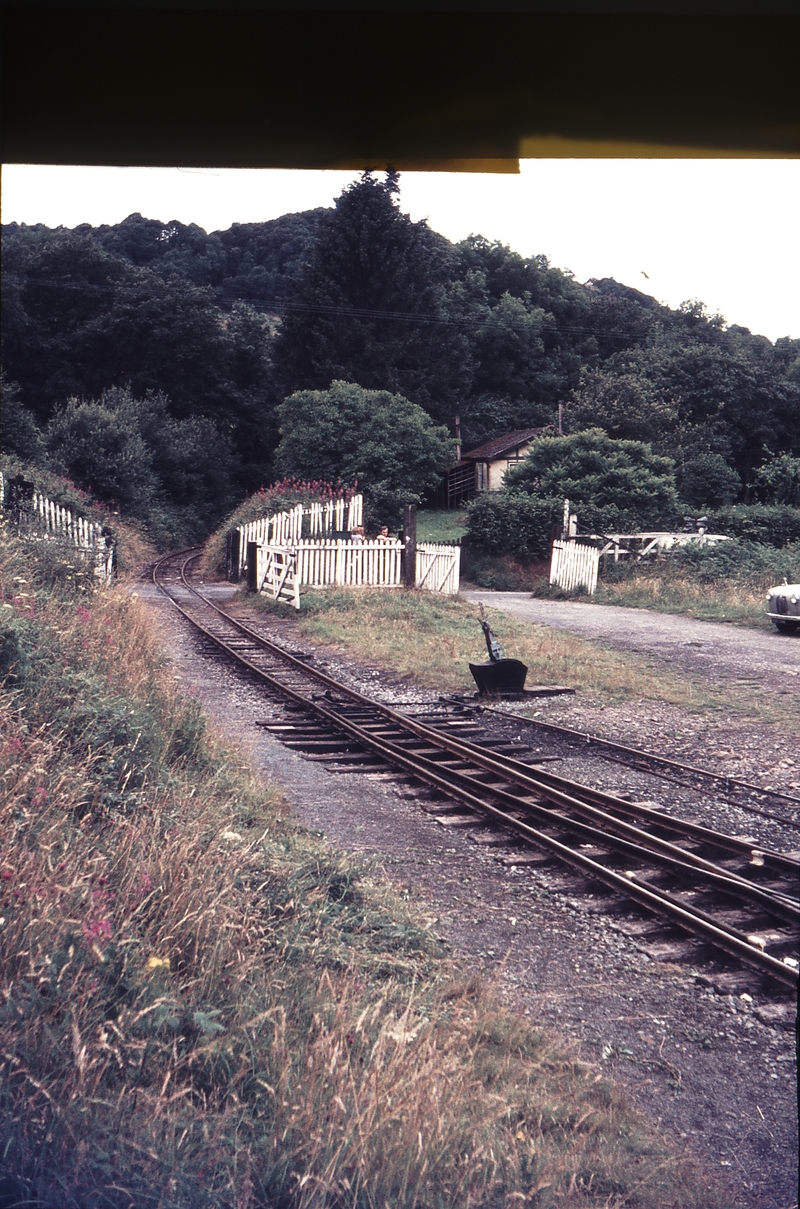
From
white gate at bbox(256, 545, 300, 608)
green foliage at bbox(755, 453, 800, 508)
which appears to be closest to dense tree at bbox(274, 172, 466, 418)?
green foliage at bbox(755, 453, 800, 508)

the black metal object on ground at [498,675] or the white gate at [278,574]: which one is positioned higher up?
the white gate at [278,574]

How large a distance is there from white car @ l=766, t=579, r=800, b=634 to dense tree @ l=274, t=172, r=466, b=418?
685cm

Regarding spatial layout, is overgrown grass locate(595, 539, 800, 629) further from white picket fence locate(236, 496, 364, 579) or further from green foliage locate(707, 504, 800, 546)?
white picket fence locate(236, 496, 364, 579)

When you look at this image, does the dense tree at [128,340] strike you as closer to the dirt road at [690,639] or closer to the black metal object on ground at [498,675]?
the black metal object on ground at [498,675]

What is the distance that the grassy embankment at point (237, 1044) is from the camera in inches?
70.2

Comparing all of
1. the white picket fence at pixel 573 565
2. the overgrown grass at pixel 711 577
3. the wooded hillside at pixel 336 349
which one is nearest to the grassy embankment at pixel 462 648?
the wooded hillside at pixel 336 349

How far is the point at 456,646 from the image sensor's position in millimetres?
12070

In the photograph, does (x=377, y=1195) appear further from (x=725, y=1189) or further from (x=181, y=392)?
(x=181, y=392)

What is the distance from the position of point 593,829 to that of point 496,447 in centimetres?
935

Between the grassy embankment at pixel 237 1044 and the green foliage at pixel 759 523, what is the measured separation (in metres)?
13.6

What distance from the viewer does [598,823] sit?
5.32 metres

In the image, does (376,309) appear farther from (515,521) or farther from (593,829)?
(593,829)

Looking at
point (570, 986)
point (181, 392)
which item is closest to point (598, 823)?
point (570, 986)

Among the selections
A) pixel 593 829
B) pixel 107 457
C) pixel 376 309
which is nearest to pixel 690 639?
pixel 376 309
